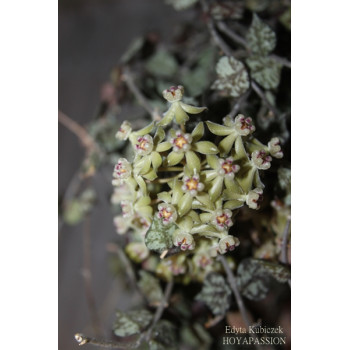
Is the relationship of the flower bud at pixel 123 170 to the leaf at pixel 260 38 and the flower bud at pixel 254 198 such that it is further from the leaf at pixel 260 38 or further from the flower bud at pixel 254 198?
the leaf at pixel 260 38

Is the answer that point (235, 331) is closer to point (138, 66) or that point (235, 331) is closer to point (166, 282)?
point (166, 282)

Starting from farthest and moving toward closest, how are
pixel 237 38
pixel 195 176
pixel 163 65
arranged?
pixel 163 65 < pixel 237 38 < pixel 195 176

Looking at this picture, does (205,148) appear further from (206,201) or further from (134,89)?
(134,89)

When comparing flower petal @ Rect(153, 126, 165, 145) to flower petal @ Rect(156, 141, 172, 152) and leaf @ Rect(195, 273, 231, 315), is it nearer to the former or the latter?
flower petal @ Rect(156, 141, 172, 152)

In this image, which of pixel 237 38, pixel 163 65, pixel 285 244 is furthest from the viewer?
pixel 163 65

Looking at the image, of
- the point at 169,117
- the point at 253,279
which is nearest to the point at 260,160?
the point at 169,117

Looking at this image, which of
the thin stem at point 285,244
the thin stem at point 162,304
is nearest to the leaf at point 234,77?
the thin stem at point 285,244

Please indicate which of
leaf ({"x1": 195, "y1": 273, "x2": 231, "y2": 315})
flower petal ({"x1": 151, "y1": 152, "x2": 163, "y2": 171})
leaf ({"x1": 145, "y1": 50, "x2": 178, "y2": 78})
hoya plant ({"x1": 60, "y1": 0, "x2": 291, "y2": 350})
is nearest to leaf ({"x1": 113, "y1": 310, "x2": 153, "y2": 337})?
hoya plant ({"x1": 60, "y1": 0, "x2": 291, "y2": 350})
